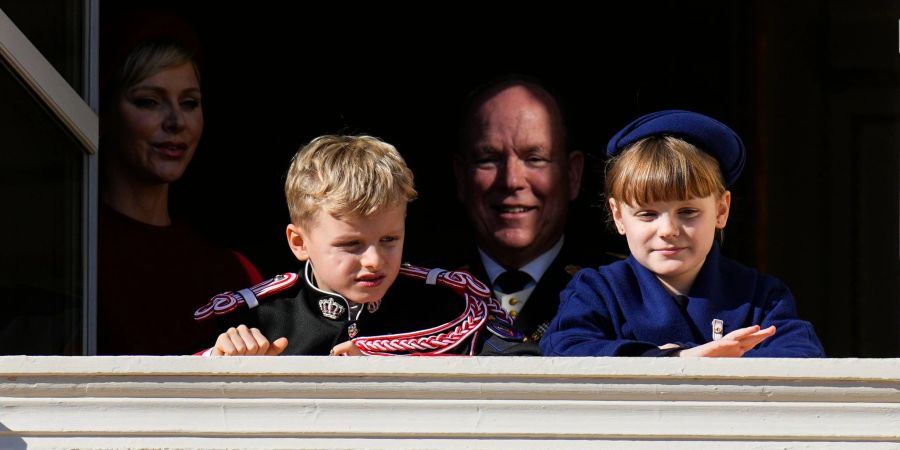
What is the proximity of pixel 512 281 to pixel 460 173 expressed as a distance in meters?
0.31

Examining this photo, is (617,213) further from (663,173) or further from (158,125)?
(158,125)

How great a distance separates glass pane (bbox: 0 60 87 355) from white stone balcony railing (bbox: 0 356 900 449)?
623 mm

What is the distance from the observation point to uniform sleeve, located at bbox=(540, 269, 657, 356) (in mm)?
2838

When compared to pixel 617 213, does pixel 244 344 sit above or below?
below

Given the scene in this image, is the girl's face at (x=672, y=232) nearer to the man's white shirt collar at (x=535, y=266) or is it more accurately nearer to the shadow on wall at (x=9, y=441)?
the man's white shirt collar at (x=535, y=266)

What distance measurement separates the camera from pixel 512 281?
382cm

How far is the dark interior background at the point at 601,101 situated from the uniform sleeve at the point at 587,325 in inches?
37.4

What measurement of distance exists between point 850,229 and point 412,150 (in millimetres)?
1269

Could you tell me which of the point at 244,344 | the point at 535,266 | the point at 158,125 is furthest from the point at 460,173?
the point at 244,344

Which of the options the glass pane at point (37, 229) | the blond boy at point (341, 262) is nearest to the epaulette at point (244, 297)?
the blond boy at point (341, 262)

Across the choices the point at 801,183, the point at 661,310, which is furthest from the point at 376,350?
the point at 801,183

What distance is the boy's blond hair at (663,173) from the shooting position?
2988mm

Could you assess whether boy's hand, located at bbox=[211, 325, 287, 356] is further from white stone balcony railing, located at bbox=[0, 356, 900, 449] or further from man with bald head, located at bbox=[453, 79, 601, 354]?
man with bald head, located at bbox=[453, 79, 601, 354]

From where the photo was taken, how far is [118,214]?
3.69 metres
